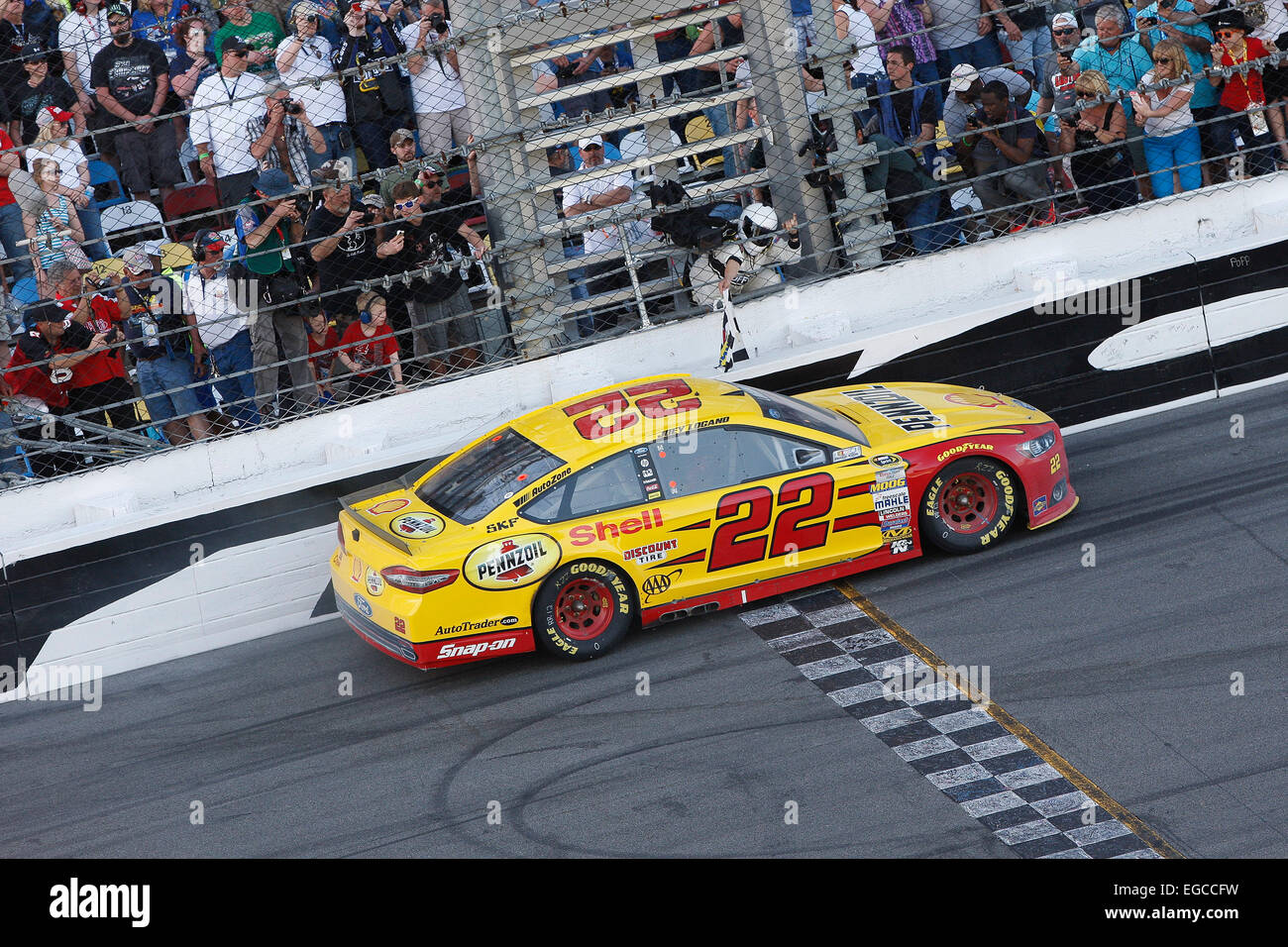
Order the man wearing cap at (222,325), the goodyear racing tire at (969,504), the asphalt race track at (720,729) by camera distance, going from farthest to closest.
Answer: the man wearing cap at (222,325) < the goodyear racing tire at (969,504) < the asphalt race track at (720,729)

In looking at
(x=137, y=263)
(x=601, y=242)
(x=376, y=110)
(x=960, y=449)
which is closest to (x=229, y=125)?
(x=376, y=110)

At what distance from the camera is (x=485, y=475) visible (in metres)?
9.15

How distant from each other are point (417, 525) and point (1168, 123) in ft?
21.2

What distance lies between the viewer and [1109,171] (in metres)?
11.6

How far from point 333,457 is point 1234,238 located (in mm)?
6773

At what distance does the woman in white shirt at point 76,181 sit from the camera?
11469 mm

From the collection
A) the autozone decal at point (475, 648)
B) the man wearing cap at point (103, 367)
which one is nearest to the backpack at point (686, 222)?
the autozone decal at point (475, 648)

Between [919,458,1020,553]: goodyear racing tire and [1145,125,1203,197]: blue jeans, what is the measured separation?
3.55 m

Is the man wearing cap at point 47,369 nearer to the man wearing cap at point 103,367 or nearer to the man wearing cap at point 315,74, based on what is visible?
the man wearing cap at point 103,367

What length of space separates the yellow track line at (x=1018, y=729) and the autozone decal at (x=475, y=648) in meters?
2.07

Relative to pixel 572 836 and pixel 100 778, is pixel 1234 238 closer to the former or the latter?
pixel 572 836

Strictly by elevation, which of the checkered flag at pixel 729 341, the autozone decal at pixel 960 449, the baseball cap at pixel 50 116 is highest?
the baseball cap at pixel 50 116

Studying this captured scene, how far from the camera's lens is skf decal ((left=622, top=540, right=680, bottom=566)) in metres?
8.85
